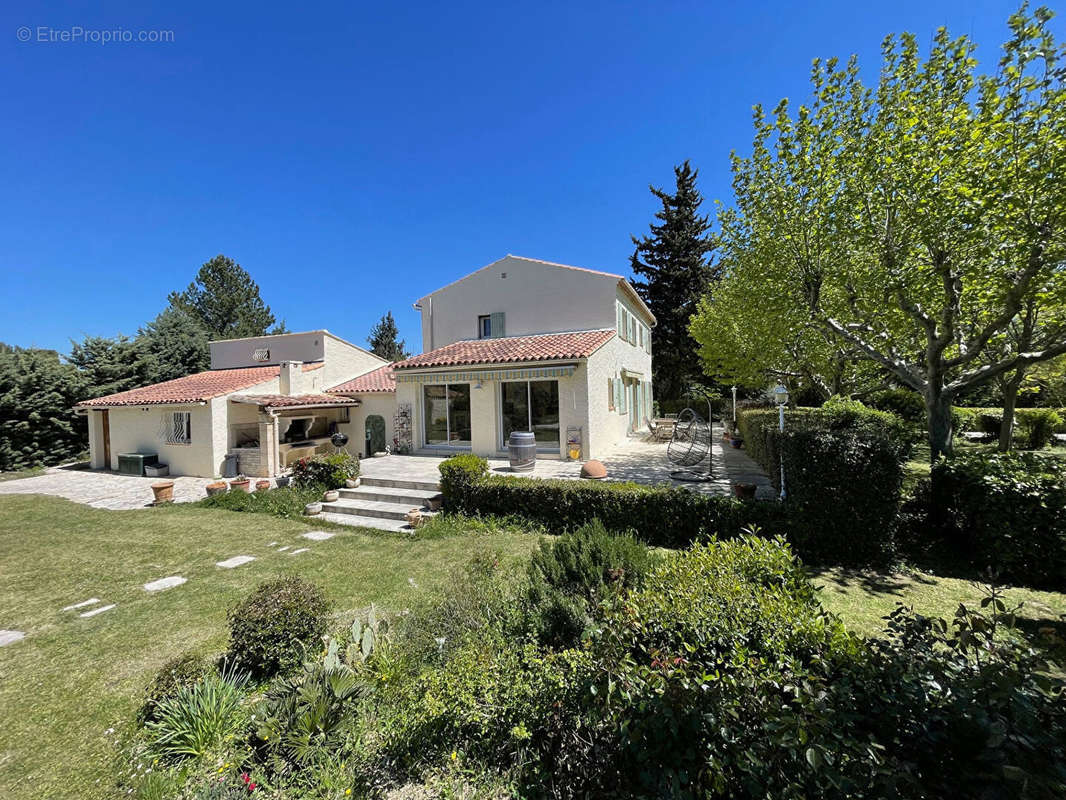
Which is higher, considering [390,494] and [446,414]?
[446,414]

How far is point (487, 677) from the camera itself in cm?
385

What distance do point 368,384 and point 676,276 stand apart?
35.4 metres

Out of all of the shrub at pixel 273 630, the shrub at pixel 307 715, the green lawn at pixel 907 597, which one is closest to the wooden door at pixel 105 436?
the shrub at pixel 273 630

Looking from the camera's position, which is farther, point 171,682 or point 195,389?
point 195,389

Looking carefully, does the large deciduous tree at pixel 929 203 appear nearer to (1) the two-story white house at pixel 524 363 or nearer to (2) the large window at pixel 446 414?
(1) the two-story white house at pixel 524 363

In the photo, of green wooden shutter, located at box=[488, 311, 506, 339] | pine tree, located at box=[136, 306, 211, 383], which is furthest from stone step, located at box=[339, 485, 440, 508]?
pine tree, located at box=[136, 306, 211, 383]

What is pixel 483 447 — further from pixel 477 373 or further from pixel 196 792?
pixel 196 792

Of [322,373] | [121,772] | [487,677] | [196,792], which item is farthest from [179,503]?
[487,677]

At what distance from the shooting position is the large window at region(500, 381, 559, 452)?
18875 mm

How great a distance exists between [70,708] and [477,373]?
620 inches

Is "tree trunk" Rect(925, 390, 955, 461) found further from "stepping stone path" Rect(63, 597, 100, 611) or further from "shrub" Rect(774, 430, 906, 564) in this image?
"stepping stone path" Rect(63, 597, 100, 611)

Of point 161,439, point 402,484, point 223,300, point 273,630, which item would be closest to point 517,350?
point 402,484

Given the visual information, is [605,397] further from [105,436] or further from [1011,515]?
[105,436]

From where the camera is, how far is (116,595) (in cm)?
820
